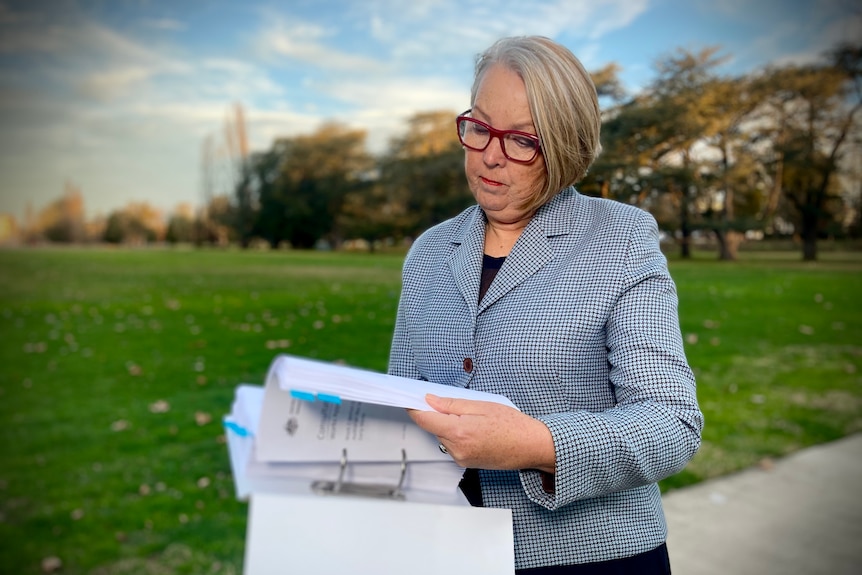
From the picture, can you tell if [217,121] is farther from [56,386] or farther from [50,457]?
[50,457]

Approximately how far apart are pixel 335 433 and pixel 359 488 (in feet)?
0.24

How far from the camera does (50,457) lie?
3.45 metres

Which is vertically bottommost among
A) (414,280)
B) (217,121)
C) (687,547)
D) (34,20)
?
(687,547)

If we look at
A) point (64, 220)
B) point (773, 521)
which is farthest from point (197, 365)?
point (773, 521)

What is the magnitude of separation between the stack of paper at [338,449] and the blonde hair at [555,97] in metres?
0.40

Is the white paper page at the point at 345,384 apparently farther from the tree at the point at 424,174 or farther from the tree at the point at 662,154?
the tree at the point at 424,174

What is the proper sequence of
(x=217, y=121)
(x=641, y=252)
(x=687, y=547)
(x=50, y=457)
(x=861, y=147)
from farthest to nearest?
(x=861, y=147)
(x=217, y=121)
(x=50, y=457)
(x=687, y=547)
(x=641, y=252)

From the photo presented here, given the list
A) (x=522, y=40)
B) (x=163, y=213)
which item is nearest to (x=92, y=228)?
(x=163, y=213)

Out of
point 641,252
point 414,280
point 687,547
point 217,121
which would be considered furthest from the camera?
point 217,121

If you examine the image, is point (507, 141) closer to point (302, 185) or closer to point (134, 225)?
point (302, 185)

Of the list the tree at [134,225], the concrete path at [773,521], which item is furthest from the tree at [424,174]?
the concrete path at [773,521]

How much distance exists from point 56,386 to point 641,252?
3.88 metres

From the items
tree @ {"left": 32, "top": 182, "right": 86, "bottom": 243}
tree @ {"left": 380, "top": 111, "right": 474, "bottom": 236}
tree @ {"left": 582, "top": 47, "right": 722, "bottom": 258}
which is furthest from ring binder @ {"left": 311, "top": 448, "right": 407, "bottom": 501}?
tree @ {"left": 32, "top": 182, "right": 86, "bottom": 243}

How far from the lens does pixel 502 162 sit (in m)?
1.06
